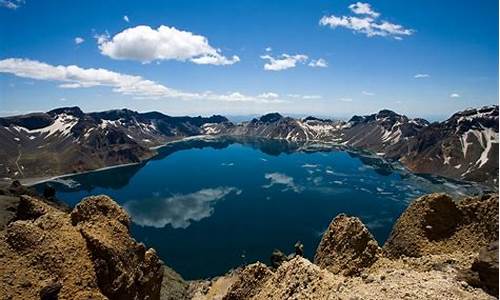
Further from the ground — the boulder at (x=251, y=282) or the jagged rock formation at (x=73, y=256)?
the jagged rock formation at (x=73, y=256)

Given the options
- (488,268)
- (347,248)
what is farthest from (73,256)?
(488,268)

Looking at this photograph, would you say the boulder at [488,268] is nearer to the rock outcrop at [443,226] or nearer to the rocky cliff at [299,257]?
the rocky cliff at [299,257]

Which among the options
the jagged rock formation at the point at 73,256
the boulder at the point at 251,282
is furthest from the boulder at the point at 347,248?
the jagged rock formation at the point at 73,256

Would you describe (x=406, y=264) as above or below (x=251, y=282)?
above

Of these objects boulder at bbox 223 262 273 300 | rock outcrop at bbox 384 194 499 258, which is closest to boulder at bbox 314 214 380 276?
rock outcrop at bbox 384 194 499 258

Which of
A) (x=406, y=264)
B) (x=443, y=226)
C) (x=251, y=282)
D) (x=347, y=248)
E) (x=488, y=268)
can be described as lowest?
(x=251, y=282)

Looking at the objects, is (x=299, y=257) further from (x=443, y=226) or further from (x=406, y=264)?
(x=443, y=226)
